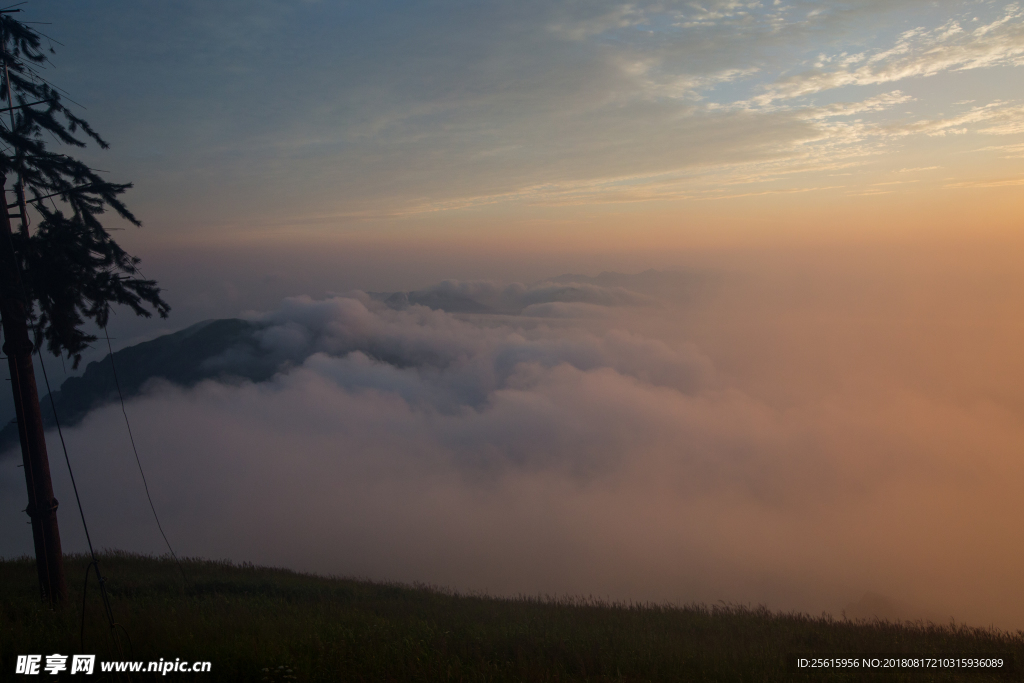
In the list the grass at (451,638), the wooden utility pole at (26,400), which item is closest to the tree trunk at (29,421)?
the wooden utility pole at (26,400)

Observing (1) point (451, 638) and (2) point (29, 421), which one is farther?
(2) point (29, 421)

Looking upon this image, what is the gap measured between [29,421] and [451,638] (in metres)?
Answer: 7.78

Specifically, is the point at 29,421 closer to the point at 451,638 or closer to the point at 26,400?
the point at 26,400

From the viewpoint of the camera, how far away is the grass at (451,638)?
5688 millimetres

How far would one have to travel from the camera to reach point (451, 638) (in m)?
7.36

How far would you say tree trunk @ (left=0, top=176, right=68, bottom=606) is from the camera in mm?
8312

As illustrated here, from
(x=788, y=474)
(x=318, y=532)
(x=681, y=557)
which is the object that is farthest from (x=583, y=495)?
(x=318, y=532)

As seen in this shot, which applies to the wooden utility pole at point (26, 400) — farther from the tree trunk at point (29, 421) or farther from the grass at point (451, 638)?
the grass at point (451, 638)

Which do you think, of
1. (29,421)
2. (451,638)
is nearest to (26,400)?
(29,421)

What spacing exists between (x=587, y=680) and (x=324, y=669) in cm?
286

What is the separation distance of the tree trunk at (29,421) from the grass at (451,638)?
21.0 inches

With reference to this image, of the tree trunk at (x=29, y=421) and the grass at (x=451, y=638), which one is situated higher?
the tree trunk at (x=29, y=421)

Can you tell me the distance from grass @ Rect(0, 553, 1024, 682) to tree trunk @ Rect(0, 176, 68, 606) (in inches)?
21.0

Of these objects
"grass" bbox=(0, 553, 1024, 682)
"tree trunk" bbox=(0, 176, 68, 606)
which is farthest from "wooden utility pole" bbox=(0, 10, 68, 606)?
"grass" bbox=(0, 553, 1024, 682)
